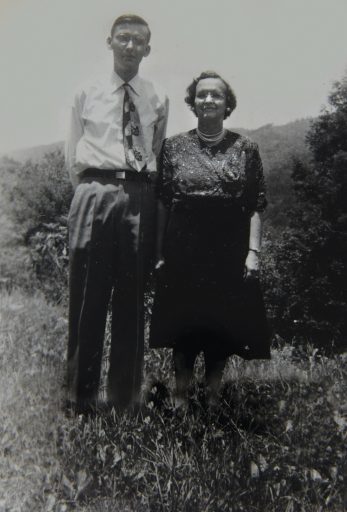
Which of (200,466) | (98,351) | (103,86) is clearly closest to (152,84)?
(103,86)

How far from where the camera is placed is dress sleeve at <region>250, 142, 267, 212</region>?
→ 281 cm

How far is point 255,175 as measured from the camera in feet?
9.22

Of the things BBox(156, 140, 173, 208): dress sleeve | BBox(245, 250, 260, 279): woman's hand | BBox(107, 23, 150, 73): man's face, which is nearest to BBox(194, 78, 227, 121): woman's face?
BBox(156, 140, 173, 208): dress sleeve

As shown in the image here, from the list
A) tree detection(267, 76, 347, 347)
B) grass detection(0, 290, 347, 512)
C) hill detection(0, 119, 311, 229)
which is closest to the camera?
grass detection(0, 290, 347, 512)

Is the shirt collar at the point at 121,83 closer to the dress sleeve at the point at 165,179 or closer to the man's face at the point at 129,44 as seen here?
the man's face at the point at 129,44

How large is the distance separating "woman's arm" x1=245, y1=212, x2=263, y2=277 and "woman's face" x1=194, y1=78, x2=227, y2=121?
580mm

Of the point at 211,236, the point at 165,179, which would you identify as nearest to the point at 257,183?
the point at 211,236

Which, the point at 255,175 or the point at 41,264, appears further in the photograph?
the point at 41,264

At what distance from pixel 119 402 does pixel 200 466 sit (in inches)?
27.9

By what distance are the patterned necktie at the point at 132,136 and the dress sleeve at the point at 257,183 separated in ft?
1.94

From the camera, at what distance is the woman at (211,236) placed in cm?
275

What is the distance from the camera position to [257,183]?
282 cm

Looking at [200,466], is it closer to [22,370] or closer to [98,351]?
[98,351]

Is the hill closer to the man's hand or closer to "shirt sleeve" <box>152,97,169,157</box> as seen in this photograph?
"shirt sleeve" <box>152,97,169,157</box>
